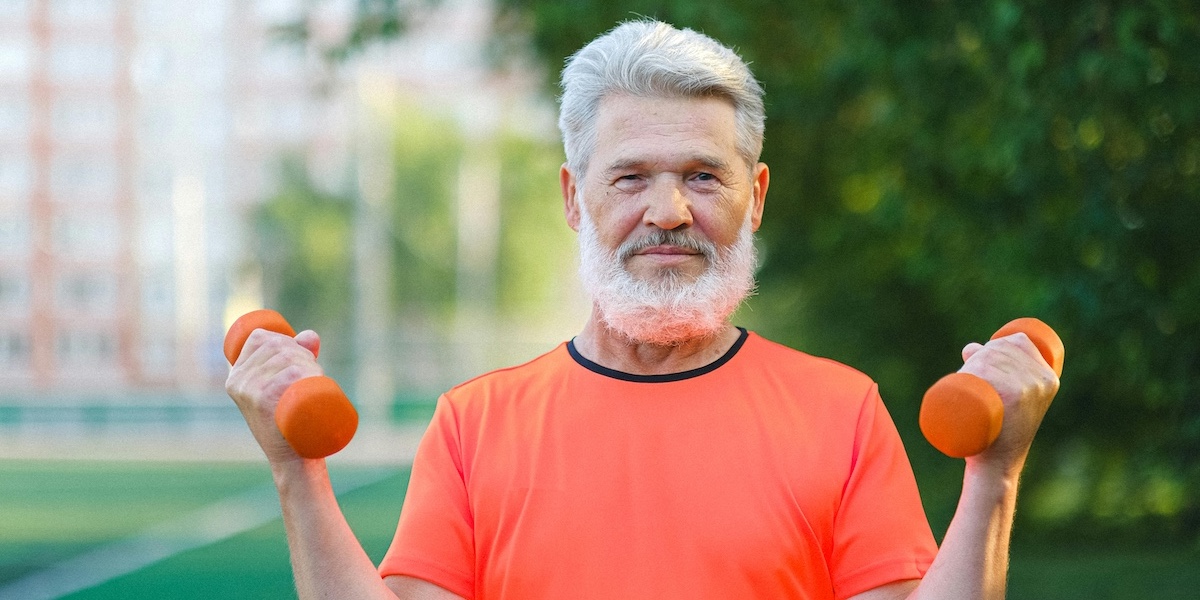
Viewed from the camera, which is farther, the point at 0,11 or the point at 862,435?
the point at 0,11

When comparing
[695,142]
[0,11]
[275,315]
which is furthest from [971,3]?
[0,11]

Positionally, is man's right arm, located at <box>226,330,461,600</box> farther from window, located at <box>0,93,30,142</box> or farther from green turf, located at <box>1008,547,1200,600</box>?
window, located at <box>0,93,30,142</box>

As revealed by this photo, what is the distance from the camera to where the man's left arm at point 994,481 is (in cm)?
213

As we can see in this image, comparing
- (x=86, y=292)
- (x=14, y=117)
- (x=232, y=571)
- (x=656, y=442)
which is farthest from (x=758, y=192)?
(x=14, y=117)

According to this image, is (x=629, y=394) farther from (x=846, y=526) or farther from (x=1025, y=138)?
(x=1025, y=138)

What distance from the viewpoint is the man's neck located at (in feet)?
8.79

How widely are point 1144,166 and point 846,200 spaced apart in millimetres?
5184

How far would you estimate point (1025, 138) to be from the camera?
7.07m

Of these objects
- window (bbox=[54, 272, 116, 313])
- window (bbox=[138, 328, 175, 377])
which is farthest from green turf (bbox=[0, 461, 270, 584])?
Answer: window (bbox=[138, 328, 175, 377])

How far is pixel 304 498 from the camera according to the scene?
2.31m

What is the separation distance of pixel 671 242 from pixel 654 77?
0.96 feet

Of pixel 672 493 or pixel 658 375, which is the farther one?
pixel 658 375

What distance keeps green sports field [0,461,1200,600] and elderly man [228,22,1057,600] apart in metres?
7.35

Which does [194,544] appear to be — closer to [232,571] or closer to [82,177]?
[232,571]
